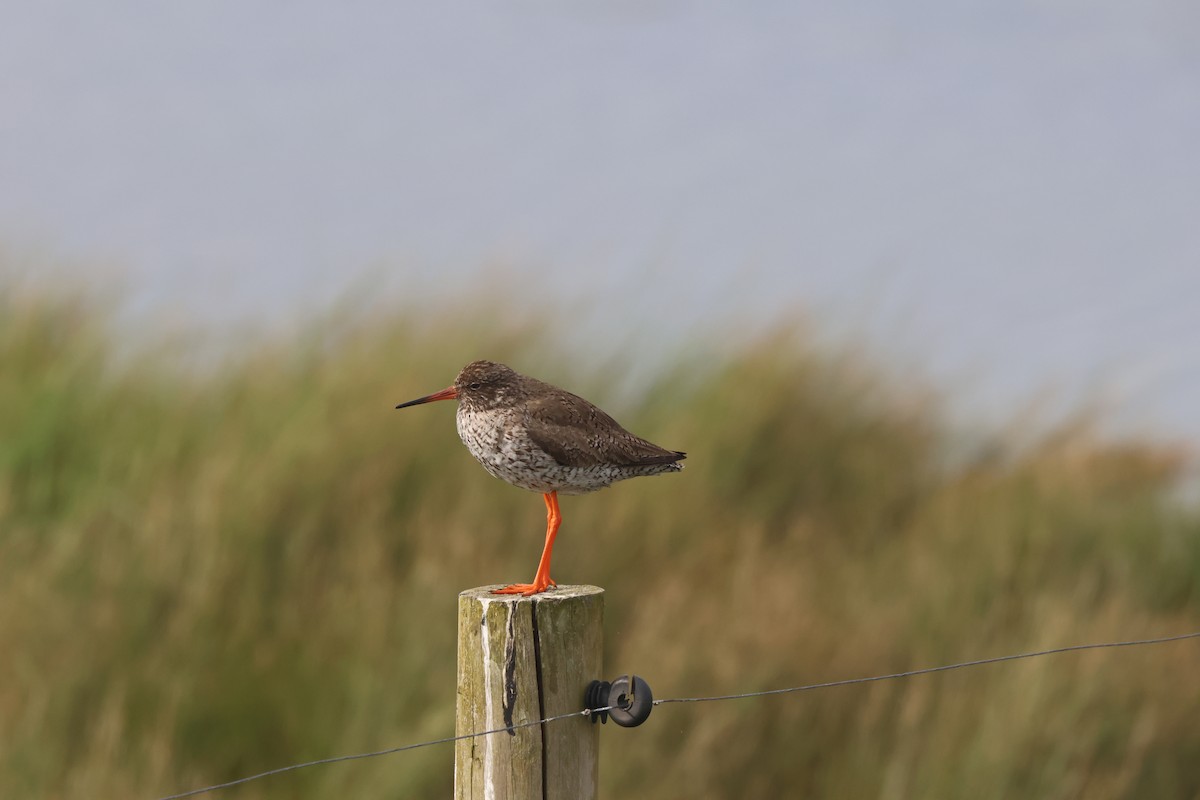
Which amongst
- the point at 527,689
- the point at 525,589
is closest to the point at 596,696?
the point at 527,689

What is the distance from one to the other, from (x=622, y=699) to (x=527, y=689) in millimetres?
208

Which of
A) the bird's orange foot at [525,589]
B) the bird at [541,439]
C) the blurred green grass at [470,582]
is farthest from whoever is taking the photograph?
the blurred green grass at [470,582]

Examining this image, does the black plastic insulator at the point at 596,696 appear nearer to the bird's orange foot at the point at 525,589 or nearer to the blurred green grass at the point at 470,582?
the bird's orange foot at the point at 525,589

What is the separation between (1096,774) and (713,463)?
2596 mm

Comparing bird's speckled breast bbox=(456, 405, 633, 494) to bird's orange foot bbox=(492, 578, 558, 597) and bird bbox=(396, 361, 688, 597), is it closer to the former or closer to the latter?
bird bbox=(396, 361, 688, 597)

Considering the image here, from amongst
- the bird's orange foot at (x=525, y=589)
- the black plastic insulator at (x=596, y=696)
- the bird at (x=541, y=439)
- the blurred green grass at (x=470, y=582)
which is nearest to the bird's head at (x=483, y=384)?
the bird at (x=541, y=439)

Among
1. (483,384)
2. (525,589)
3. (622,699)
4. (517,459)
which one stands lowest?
(622,699)

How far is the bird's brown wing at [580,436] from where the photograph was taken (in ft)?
9.78

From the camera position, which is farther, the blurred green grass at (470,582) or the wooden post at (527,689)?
the blurred green grass at (470,582)

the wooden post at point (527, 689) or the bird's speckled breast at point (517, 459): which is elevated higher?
the bird's speckled breast at point (517, 459)

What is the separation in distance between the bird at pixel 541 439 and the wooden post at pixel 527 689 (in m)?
0.15

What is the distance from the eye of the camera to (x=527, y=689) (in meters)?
2.72

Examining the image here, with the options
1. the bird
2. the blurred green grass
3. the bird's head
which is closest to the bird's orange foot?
the bird

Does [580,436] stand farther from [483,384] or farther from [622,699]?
[622,699]
